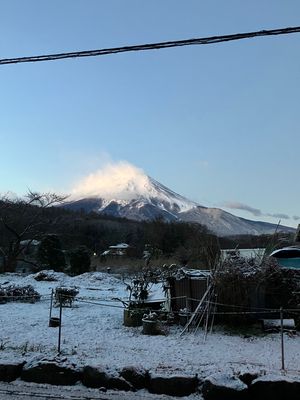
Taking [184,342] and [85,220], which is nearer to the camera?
[184,342]

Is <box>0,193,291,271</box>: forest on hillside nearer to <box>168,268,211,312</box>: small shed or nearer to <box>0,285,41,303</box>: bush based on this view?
<box>168,268,211,312</box>: small shed

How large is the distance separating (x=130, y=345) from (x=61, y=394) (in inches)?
137

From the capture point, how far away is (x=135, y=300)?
43.9 ft

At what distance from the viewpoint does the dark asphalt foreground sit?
6.31 metres

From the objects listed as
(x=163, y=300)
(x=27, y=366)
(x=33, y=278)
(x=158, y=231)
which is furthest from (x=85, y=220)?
(x=27, y=366)

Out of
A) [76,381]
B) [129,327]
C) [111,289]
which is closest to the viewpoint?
[76,381]

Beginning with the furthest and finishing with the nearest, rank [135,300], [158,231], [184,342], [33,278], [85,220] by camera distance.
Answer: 1. [85,220]
2. [158,231]
3. [33,278]
4. [135,300]
5. [184,342]

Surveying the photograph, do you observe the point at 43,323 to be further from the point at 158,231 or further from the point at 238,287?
the point at 158,231

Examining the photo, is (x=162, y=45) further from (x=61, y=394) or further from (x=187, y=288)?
(x=187, y=288)

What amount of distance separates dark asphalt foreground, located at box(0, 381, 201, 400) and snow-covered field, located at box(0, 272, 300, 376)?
59 centimetres

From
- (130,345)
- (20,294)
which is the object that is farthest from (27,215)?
(130,345)

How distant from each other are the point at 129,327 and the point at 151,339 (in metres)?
1.76

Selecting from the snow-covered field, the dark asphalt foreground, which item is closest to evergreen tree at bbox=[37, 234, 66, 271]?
the snow-covered field

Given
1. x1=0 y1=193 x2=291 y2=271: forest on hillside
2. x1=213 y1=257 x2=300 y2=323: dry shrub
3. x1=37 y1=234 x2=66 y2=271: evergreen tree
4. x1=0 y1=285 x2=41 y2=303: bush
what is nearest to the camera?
x1=213 y1=257 x2=300 y2=323: dry shrub
